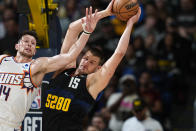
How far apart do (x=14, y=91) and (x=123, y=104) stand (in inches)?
174

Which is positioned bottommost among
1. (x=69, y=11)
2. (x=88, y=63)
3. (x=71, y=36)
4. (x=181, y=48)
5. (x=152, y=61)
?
(x=152, y=61)

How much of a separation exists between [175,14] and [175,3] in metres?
0.40

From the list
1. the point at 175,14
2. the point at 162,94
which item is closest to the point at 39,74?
the point at 162,94

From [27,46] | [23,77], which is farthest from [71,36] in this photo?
[23,77]

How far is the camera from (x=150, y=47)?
40.8 feet

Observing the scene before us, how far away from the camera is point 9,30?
508 inches

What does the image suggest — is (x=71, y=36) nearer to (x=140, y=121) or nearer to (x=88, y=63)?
(x=88, y=63)

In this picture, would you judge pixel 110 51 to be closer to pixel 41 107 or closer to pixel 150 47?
pixel 150 47

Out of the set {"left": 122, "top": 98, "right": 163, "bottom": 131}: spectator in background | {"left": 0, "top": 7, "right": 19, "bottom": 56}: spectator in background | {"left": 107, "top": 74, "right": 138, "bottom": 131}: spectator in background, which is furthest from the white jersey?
{"left": 0, "top": 7, "right": 19, "bottom": 56}: spectator in background

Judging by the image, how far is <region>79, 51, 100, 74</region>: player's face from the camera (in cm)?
732

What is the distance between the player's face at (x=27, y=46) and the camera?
694cm

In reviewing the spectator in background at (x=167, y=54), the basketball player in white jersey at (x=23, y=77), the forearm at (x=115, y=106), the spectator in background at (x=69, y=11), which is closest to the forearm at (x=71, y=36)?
the basketball player in white jersey at (x=23, y=77)

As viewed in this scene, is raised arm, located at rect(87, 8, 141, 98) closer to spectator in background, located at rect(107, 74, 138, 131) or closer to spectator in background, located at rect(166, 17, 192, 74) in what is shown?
spectator in background, located at rect(107, 74, 138, 131)

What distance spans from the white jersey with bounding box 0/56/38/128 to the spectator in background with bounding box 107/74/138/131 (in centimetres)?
392
